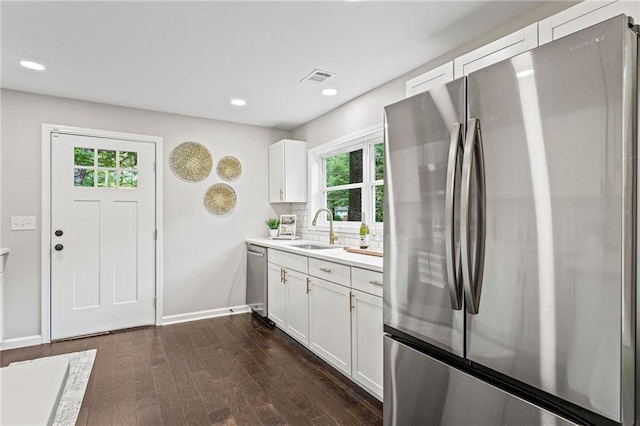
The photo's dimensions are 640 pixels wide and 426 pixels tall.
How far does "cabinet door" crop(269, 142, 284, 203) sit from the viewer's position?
4329 millimetres

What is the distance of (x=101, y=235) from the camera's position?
365 cm

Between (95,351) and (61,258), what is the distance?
39.3 inches

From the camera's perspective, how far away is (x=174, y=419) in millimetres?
2127

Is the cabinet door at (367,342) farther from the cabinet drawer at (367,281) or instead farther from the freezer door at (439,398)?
the freezer door at (439,398)

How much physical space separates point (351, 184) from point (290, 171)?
0.89 m

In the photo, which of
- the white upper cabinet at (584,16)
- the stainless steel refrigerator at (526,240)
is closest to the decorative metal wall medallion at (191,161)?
the stainless steel refrigerator at (526,240)

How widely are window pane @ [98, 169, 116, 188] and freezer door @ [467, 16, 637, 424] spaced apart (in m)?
3.67

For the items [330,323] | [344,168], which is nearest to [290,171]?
[344,168]

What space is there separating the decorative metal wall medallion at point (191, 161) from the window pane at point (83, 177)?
790 mm

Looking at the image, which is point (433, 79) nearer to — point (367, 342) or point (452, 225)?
point (452, 225)

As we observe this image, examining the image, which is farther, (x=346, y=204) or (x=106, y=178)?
(x=346, y=204)

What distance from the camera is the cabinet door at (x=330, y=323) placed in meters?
2.47

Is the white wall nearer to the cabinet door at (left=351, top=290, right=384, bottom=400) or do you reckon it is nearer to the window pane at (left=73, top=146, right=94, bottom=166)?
the window pane at (left=73, top=146, right=94, bottom=166)

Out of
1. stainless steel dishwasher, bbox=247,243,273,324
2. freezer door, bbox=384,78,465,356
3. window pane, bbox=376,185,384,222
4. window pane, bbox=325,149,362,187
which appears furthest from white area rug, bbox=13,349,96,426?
window pane, bbox=325,149,362,187
